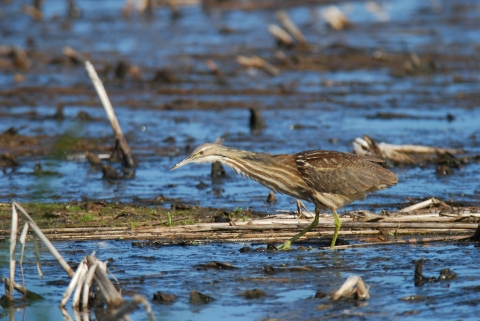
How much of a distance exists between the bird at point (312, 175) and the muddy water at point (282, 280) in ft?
1.73

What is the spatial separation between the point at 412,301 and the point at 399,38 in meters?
16.6

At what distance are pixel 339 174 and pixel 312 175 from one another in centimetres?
23

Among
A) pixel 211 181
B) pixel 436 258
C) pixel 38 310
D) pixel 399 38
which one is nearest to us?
pixel 38 310

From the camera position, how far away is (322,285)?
629cm

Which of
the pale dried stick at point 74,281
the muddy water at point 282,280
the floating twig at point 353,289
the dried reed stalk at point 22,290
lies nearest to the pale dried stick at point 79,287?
the pale dried stick at point 74,281

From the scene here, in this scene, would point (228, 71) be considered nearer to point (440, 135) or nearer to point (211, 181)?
point (440, 135)

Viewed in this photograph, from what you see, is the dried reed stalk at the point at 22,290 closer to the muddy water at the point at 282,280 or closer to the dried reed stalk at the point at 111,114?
the muddy water at the point at 282,280

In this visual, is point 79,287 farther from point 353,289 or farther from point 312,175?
point 312,175

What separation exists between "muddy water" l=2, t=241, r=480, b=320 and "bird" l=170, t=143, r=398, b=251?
1.73ft

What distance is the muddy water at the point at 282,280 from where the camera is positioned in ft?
18.8

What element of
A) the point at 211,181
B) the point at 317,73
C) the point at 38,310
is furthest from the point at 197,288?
the point at 317,73

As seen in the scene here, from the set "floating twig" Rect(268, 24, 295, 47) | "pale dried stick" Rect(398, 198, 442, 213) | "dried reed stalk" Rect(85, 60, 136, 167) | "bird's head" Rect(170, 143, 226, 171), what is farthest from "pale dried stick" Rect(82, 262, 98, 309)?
"floating twig" Rect(268, 24, 295, 47)

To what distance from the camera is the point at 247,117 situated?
45.9ft

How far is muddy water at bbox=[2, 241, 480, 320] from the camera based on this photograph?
18.8ft
